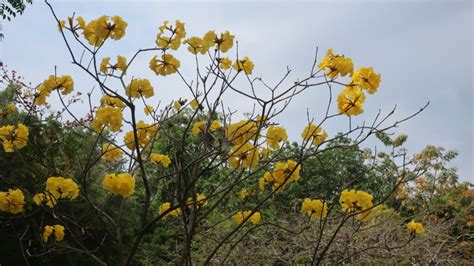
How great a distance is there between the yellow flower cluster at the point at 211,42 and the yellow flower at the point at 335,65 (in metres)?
0.47

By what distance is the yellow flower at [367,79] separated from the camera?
2389 mm

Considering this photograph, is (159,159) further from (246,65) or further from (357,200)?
(357,200)

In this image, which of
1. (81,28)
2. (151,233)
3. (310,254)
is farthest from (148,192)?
(151,233)

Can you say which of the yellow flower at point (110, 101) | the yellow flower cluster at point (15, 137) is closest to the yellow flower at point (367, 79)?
the yellow flower at point (110, 101)

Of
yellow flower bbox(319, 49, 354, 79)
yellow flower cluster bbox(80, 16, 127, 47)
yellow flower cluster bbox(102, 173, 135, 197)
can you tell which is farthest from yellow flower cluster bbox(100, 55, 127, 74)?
yellow flower bbox(319, 49, 354, 79)

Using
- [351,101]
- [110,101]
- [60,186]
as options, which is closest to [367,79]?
[351,101]

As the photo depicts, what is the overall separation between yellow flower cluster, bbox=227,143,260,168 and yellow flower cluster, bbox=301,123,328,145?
29 cm

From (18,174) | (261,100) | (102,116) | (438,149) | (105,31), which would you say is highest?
(438,149)

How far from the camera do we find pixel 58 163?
5.41 meters

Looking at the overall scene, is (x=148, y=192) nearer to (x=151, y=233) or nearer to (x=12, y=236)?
(x=12, y=236)

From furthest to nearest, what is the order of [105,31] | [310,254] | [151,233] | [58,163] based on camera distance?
[151,233] < [58,163] < [310,254] < [105,31]

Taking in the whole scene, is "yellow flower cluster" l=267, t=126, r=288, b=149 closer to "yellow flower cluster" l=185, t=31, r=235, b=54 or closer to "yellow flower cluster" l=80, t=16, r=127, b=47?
"yellow flower cluster" l=185, t=31, r=235, b=54

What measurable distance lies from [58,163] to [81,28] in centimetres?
327

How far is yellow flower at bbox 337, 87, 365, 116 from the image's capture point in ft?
8.00
